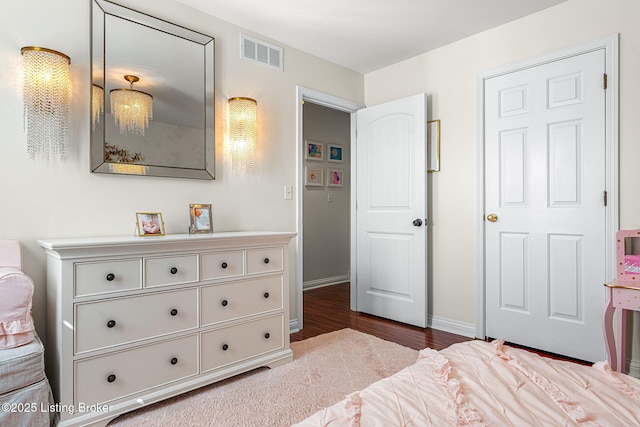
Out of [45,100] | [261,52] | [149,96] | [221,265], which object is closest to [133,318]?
[221,265]

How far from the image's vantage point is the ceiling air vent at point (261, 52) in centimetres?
290

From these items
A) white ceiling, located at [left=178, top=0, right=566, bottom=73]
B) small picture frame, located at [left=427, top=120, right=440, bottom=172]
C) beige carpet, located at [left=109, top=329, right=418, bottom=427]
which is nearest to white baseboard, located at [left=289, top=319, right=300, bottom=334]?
beige carpet, located at [left=109, top=329, right=418, bottom=427]

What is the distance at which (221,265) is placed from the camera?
2211 millimetres

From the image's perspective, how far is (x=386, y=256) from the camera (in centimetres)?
355

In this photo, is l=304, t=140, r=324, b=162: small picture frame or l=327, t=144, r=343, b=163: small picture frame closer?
l=304, t=140, r=324, b=162: small picture frame

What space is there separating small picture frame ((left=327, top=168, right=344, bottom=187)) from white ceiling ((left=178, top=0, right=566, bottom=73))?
2.08 meters

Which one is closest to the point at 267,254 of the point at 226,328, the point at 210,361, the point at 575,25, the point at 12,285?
the point at 226,328

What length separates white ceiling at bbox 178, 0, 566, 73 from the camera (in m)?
2.58

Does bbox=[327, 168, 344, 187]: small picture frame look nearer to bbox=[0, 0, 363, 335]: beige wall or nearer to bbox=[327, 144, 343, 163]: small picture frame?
bbox=[327, 144, 343, 163]: small picture frame

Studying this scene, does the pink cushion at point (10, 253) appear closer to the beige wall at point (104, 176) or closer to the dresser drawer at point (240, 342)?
the beige wall at point (104, 176)

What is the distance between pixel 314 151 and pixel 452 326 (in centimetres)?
288

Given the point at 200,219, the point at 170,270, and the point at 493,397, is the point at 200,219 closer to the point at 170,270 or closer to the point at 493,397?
the point at 170,270

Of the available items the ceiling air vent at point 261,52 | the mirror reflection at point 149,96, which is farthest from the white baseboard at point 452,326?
the ceiling air vent at point 261,52

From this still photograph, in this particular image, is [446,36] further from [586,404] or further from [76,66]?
[586,404]
